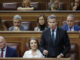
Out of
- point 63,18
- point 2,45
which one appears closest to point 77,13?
point 63,18

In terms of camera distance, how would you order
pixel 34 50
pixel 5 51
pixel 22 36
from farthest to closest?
pixel 22 36 < pixel 34 50 < pixel 5 51

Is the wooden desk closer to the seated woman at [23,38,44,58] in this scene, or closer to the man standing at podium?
the seated woman at [23,38,44,58]

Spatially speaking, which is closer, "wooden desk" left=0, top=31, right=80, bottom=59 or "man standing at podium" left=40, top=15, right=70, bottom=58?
Result: "man standing at podium" left=40, top=15, right=70, bottom=58

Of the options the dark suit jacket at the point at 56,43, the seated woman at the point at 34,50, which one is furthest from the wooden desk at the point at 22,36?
the dark suit jacket at the point at 56,43

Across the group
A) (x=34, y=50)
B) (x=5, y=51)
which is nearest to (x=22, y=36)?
(x=34, y=50)

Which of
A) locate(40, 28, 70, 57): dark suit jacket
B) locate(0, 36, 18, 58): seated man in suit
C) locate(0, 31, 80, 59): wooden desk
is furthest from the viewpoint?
locate(0, 31, 80, 59): wooden desk

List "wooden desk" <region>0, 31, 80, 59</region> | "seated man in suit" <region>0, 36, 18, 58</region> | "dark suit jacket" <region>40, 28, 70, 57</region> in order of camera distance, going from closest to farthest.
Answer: "seated man in suit" <region>0, 36, 18, 58</region>
"dark suit jacket" <region>40, 28, 70, 57</region>
"wooden desk" <region>0, 31, 80, 59</region>

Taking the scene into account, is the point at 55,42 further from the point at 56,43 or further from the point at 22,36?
the point at 22,36

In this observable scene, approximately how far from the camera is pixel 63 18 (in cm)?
662

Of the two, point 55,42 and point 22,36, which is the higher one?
point 55,42

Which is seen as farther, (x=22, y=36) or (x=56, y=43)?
(x=22, y=36)

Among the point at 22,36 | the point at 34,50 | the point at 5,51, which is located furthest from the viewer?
the point at 22,36

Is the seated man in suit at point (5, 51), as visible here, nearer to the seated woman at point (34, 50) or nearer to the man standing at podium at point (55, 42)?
the seated woman at point (34, 50)

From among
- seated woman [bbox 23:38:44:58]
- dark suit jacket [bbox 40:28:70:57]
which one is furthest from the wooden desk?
dark suit jacket [bbox 40:28:70:57]
